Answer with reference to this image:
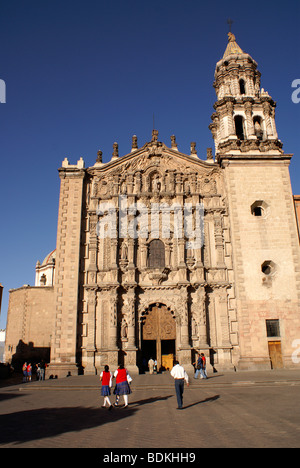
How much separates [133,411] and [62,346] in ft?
45.7

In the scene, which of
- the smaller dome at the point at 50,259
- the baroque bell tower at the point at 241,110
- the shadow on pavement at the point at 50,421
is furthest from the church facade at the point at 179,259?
the smaller dome at the point at 50,259

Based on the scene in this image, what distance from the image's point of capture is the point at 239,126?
108 ft

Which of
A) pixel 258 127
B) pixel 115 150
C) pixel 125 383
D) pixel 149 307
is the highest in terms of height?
pixel 258 127

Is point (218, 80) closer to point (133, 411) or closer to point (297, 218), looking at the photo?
point (297, 218)

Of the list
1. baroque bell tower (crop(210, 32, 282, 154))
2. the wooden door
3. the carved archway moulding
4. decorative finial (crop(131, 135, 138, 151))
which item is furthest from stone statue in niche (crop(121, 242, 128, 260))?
the wooden door

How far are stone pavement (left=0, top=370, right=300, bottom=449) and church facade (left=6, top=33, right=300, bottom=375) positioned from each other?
23.6ft

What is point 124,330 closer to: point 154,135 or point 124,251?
point 124,251

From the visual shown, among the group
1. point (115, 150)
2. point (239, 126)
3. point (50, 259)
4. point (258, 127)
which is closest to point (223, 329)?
point (115, 150)

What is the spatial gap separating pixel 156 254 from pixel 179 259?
1857 millimetres

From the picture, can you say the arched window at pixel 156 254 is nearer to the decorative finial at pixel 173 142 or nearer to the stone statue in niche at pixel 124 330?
the stone statue in niche at pixel 124 330

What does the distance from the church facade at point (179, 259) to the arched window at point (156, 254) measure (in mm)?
80
